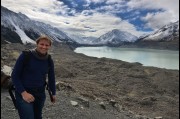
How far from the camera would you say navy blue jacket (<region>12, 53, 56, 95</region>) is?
5301mm

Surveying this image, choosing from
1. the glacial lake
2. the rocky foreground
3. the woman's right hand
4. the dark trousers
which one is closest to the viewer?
the woman's right hand

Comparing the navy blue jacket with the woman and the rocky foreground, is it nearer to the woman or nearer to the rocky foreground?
the woman

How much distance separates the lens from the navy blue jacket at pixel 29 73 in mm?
5301

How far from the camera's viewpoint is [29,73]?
5.46m

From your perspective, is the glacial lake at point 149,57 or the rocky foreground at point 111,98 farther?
the glacial lake at point 149,57

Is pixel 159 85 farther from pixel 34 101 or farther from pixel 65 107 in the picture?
pixel 34 101

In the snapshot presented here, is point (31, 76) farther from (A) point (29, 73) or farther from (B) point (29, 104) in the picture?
(B) point (29, 104)

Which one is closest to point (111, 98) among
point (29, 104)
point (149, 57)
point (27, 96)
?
point (29, 104)

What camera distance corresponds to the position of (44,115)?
1007cm

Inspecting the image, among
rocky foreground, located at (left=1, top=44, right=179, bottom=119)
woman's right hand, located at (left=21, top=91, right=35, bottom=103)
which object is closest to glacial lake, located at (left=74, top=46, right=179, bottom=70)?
rocky foreground, located at (left=1, top=44, right=179, bottom=119)

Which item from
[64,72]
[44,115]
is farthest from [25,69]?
[64,72]

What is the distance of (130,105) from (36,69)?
15016 millimetres

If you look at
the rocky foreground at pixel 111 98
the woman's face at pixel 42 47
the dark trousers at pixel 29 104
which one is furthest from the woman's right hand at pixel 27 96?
the rocky foreground at pixel 111 98

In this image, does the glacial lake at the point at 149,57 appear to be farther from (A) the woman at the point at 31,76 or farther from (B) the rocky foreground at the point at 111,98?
(A) the woman at the point at 31,76
